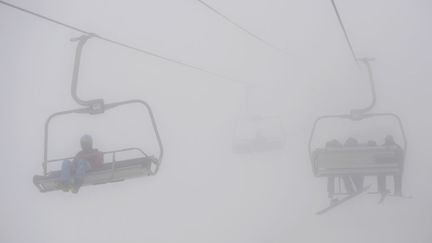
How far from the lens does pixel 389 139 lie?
23.5 ft

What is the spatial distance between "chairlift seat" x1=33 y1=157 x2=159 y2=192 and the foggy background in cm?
589

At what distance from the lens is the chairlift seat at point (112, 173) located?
5.85 meters

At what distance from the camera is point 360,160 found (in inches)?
273

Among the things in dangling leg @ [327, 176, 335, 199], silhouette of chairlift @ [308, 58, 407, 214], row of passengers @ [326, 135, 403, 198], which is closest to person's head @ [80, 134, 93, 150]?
silhouette of chairlift @ [308, 58, 407, 214]

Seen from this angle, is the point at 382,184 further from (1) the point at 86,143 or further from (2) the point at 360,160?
Result: (1) the point at 86,143

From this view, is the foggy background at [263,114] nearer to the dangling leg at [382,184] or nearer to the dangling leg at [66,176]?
the dangling leg at [382,184]

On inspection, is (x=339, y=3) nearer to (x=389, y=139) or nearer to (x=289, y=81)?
(x=289, y=81)

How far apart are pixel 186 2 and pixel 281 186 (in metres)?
78.1

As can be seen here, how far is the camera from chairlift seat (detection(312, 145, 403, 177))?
6.86 metres

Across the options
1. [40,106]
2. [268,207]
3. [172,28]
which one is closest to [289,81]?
[268,207]

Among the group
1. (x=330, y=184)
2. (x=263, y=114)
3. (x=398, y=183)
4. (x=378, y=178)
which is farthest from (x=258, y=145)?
(x=263, y=114)

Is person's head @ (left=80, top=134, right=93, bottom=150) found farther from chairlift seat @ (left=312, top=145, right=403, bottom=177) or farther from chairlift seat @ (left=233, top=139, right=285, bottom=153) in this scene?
chairlift seat @ (left=233, top=139, right=285, bottom=153)

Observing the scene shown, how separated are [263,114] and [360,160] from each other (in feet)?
81.0

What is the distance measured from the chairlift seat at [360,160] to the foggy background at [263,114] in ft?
15.4
